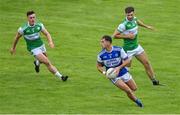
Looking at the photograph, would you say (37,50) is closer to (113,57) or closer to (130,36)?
(130,36)

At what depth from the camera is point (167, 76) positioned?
24250mm

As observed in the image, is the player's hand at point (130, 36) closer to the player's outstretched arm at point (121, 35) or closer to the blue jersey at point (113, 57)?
the player's outstretched arm at point (121, 35)

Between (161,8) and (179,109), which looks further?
(161,8)

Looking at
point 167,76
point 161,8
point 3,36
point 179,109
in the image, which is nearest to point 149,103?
point 179,109

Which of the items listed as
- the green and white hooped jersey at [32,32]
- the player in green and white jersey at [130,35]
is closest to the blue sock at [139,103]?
the player in green and white jersey at [130,35]

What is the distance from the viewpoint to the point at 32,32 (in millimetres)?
22453

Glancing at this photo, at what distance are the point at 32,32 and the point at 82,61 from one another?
5276mm

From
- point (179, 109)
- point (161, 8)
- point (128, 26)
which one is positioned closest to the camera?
point (179, 109)

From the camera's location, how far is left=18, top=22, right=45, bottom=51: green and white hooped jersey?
22.4 metres

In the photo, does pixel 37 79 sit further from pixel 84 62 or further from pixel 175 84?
pixel 175 84

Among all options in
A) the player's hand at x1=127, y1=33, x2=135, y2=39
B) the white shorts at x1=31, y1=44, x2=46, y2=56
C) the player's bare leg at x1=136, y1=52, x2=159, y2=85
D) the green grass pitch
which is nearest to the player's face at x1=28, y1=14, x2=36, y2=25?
the white shorts at x1=31, y1=44, x2=46, y2=56

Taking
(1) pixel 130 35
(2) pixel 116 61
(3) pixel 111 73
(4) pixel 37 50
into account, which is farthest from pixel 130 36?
(4) pixel 37 50

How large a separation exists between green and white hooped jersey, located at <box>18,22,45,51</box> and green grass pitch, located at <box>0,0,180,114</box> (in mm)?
1566

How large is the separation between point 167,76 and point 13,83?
6.08m
